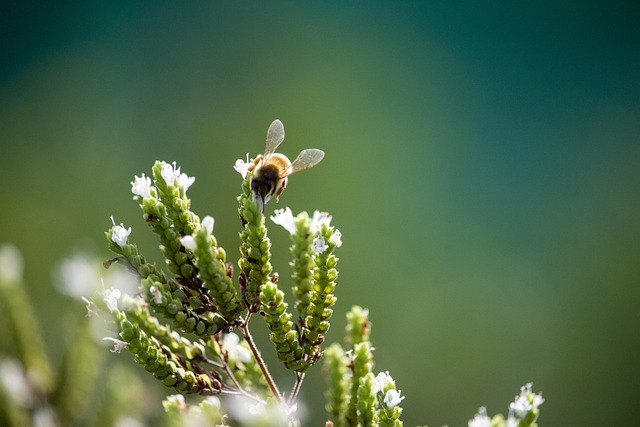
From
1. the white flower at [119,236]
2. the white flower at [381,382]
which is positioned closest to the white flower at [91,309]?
the white flower at [119,236]

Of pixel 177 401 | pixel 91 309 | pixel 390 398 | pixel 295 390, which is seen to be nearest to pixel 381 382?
pixel 390 398

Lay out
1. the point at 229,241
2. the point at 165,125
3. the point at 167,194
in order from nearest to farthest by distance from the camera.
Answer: the point at 167,194 → the point at 229,241 → the point at 165,125

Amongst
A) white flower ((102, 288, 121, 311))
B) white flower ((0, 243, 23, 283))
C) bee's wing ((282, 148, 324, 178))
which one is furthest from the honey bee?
white flower ((0, 243, 23, 283))

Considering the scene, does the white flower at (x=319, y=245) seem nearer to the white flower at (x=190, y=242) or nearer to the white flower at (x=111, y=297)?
the white flower at (x=190, y=242)

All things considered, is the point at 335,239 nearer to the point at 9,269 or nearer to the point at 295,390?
the point at 295,390

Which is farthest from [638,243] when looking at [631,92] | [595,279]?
[631,92]

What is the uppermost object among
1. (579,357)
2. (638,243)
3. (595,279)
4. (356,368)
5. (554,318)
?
(638,243)

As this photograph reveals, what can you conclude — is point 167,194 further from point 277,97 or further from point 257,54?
point 257,54

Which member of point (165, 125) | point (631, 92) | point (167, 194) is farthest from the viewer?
point (631, 92)
